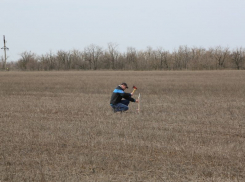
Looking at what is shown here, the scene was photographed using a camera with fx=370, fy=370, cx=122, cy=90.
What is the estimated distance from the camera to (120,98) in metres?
14.0

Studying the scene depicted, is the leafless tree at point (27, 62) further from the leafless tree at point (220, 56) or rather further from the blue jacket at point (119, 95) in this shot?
the blue jacket at point (119, 95)

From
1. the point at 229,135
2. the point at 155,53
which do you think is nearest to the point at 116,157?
the point at 229,135

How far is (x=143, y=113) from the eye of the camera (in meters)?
14.3

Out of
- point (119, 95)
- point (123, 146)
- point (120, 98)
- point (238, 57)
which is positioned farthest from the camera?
point (238, 57)

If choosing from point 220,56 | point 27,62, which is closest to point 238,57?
point 220,56

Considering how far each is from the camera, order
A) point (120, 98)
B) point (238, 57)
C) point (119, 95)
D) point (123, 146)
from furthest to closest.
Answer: point (238, 57) → point (120, 98) → point (119, 95) → point (123, 146)

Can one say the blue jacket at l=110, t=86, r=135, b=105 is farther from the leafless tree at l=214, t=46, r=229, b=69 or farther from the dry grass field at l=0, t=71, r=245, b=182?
the leafless tree at l=214, t=46, r=229, b=69

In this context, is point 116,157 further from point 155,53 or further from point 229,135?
point 155,53

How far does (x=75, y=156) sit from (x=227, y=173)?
314 centimetres

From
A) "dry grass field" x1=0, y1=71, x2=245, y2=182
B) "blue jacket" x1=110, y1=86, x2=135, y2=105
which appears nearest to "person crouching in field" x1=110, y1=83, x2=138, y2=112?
"blue jacket" x1=110, y1=86, x2=135, y2=105

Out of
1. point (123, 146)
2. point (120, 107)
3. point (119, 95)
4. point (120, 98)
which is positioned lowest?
point (123, 146)

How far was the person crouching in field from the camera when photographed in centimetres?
1369

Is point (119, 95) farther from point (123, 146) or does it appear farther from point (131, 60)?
point (131, 60)

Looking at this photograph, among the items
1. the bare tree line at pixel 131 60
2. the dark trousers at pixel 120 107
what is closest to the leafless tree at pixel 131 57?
the bare tree line at pixel 131 60
